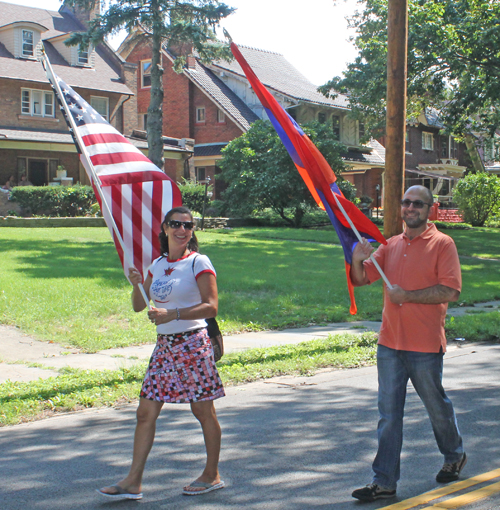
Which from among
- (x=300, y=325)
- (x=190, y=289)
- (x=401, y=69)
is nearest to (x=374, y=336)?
(x=300, y=325)

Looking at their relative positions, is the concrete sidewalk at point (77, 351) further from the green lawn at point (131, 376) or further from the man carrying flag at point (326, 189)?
the man carrying flag at point (326, 189)

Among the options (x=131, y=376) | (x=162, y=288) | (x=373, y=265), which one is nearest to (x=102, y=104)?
(x=131, y=376)

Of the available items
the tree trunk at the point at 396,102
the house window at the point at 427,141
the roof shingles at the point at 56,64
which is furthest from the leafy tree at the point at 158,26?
A: the house window at the point at 427,141

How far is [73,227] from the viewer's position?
26.2 m

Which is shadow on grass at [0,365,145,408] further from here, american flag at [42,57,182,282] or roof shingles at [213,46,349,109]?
roof shingles at [213,46,349,109]

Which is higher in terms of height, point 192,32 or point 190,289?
point 192,32

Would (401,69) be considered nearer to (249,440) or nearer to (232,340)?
(232,340)

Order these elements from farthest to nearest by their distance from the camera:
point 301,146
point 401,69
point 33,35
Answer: point 33,35
point 401,69
point 301,146

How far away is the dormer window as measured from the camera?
33.2 meters

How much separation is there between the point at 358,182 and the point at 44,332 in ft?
120

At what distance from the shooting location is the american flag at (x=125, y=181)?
5.65m

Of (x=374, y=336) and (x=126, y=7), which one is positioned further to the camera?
(x=126, y=7)

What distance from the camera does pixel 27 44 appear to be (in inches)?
1315

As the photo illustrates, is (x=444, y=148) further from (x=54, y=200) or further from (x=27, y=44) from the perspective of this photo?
(x=54, y=200)
